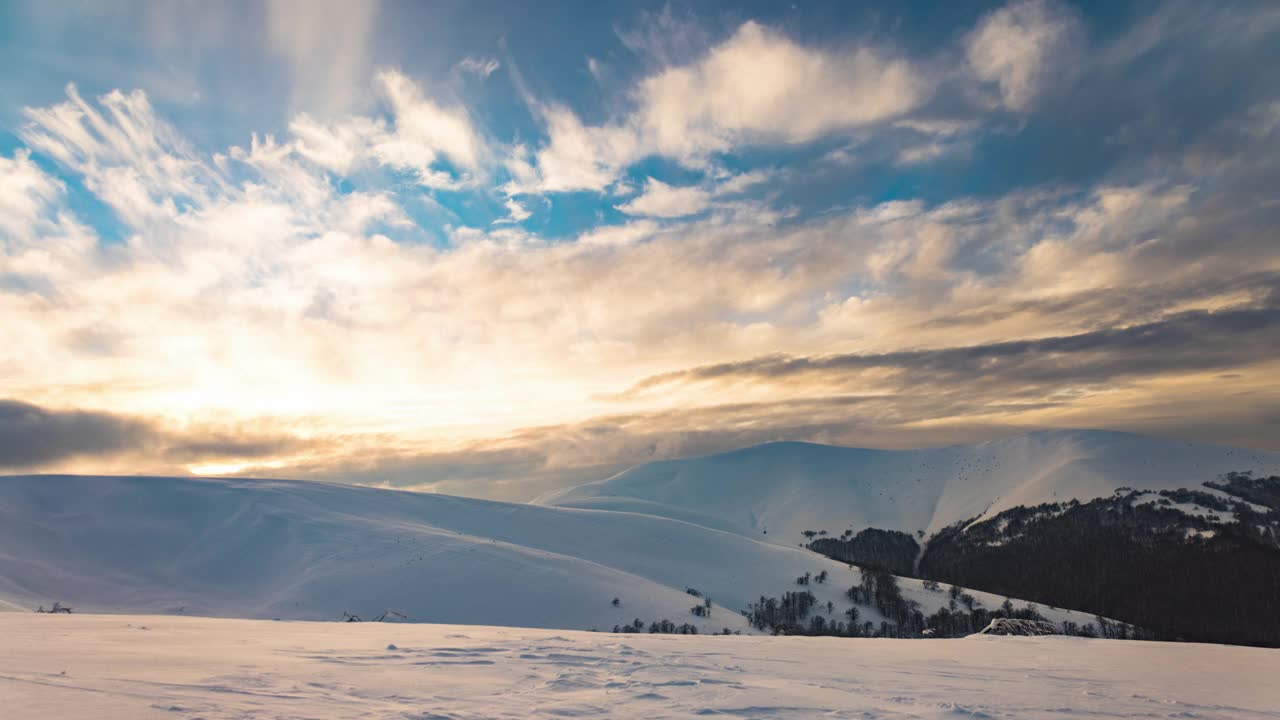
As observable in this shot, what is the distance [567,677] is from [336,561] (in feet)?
368

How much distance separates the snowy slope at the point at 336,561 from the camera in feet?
310

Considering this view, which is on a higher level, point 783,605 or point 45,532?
point 45,532

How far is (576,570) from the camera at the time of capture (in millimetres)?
111062

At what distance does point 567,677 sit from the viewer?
10930mm

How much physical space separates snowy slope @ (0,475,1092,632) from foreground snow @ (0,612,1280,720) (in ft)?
264

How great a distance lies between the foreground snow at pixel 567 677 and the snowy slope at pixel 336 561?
264ft

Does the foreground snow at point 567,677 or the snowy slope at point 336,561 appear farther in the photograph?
the snowy slope at point 336,561

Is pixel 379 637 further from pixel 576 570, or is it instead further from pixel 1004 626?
pixel 576 570

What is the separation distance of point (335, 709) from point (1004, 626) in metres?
25.1

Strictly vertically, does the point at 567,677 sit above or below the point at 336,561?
above

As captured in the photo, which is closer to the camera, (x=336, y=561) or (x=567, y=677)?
(x=567, y=677)

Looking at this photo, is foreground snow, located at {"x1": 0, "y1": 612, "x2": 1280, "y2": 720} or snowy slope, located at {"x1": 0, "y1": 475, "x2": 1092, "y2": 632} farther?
snowy slope, located at {"x1": 0, "y1": 475, "x2": 1092, "y2": 632}

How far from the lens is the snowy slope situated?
9438 centimetres

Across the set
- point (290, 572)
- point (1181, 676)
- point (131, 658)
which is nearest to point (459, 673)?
point (131, 658)
